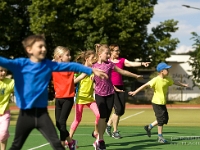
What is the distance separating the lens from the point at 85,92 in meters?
10.9

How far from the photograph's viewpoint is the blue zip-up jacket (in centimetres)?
677

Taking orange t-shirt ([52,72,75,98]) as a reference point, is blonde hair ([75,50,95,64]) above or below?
above

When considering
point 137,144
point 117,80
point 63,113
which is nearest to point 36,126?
point 63,113

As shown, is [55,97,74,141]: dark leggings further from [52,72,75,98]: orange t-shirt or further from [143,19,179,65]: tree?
[143,19,179,65]: tree

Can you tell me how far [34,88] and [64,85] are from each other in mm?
2975

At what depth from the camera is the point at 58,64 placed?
6891 millimetres

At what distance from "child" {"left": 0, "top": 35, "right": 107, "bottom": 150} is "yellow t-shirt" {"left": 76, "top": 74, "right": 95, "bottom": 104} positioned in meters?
3.98

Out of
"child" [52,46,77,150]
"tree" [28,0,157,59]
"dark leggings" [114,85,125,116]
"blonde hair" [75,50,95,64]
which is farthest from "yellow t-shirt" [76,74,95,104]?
"tree" [28,0,157,59]

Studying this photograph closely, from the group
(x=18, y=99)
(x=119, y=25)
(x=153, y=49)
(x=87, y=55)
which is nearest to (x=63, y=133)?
(x=87, y=55)

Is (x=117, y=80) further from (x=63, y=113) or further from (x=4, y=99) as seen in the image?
(x=4, y=99)

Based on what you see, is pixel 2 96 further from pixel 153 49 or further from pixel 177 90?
pixel 177 90

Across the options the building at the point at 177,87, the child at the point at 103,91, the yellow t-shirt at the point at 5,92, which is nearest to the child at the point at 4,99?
the yellow t-shirt at the point at 5,92

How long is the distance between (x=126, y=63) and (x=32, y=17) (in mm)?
29448

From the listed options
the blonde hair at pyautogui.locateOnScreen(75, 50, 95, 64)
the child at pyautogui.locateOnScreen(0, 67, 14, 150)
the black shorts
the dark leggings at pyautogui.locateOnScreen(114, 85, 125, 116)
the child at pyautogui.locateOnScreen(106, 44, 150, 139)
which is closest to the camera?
the child at pyautogui.locateOnScreen(0, 67, 14, 150)
